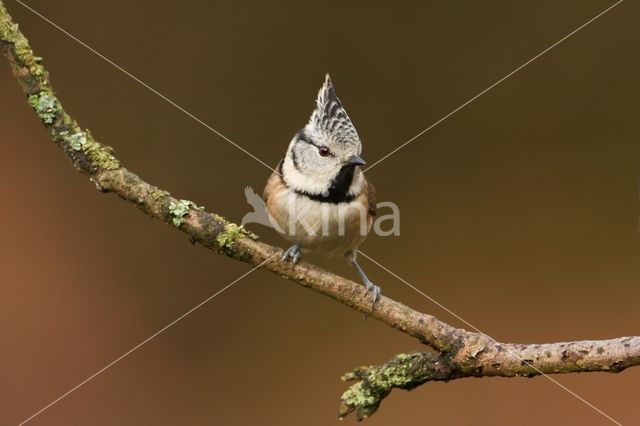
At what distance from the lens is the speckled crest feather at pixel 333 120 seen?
2.67 m

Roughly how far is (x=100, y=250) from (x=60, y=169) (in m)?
0.42

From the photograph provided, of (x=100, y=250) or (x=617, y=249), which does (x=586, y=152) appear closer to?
(x=617, y=249)

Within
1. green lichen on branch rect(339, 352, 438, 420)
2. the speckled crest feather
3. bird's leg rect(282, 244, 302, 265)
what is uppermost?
the speckled crest feather

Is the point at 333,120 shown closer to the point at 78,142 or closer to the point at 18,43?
the point at 78,142

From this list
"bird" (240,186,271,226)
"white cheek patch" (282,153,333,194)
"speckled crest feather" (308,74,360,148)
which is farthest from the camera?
"bird" (240,186,271,226)

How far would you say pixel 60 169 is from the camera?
3887 millimetres

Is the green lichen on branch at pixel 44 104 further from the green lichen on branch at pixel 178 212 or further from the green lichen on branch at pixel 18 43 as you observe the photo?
the green lichen on branch at pixel 178 212

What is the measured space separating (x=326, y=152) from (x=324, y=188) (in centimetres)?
13

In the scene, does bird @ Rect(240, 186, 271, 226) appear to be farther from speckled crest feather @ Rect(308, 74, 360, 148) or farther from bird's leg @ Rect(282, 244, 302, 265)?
bird's leg @ Rect(282, 244, 302, 265)

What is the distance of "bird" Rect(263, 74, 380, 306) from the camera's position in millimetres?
2711

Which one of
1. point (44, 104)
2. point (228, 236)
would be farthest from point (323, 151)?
point (44, 104)

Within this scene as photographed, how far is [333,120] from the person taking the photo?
8.86ft

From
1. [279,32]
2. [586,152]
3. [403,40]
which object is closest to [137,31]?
[279,32]

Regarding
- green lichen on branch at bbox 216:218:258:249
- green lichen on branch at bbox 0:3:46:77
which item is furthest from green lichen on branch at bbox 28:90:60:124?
green lichen on branch at bbox 216:218:258:249
